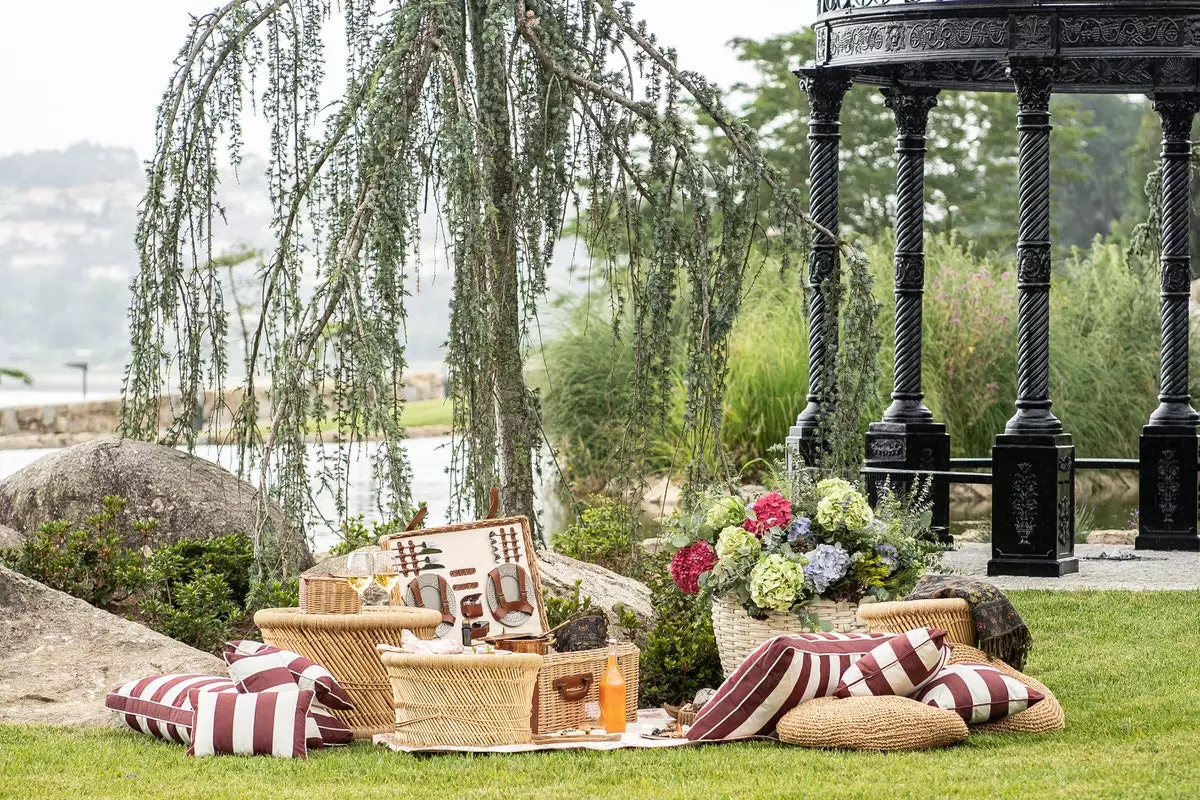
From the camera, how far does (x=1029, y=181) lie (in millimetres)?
8977

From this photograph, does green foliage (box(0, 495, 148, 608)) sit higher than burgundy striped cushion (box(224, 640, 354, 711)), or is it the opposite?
green foliage (box(0, 495, 148, 608))

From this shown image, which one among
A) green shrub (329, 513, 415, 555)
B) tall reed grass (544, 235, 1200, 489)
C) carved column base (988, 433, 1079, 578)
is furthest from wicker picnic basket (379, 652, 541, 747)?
tall reed grass (544, 235, 1200, 489)

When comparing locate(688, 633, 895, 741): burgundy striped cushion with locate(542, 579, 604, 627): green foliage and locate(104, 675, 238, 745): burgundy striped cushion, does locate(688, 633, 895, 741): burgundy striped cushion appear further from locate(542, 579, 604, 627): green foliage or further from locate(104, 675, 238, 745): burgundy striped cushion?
locate(104, 675, 238, 745): burgundy striped cushion

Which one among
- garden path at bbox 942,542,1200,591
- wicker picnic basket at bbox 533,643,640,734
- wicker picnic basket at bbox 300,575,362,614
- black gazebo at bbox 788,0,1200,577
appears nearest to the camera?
wicker picnic basket at bbox 533,643,640,734

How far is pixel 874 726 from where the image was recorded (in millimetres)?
5035

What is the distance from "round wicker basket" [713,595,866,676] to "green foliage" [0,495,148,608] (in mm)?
2667

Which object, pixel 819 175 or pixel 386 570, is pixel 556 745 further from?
pixel 819 175

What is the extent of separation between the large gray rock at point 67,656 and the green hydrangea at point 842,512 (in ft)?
7.37

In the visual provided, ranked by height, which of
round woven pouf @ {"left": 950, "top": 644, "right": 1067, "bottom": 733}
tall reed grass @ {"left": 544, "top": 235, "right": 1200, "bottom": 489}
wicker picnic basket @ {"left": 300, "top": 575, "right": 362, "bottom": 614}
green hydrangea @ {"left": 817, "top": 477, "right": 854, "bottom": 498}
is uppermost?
tall reed grass @ {"left": 544, "top": 235, "right": 1200, "bottom": 489}

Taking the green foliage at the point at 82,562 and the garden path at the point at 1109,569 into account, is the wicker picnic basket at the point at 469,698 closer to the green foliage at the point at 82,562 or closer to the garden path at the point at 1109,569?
the green foliage at the point at 82,562

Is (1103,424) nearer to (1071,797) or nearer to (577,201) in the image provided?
(577,201)

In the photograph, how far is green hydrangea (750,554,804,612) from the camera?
5602mm

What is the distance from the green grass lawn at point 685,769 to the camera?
4.45 m

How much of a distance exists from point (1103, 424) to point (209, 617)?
35.4ft
